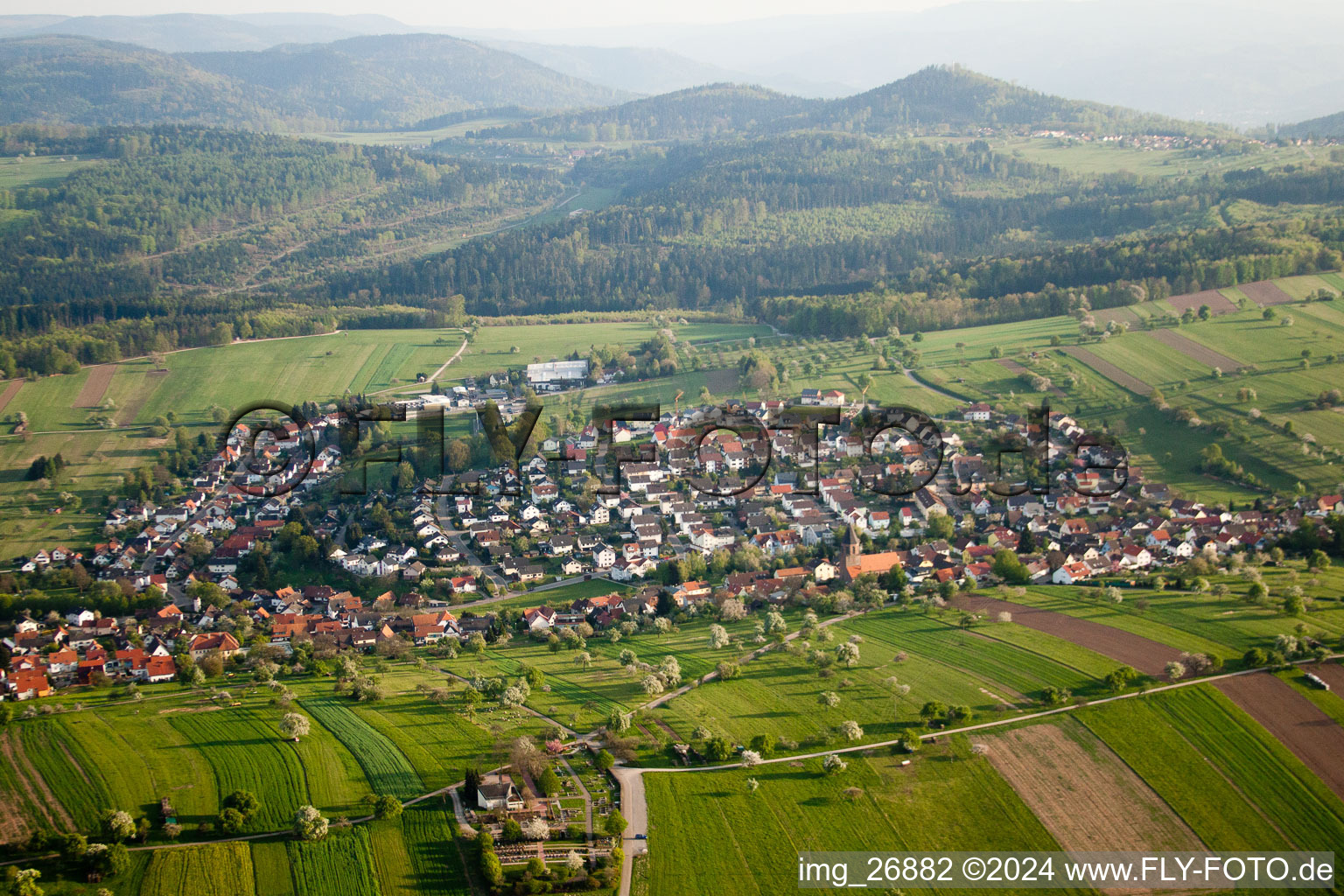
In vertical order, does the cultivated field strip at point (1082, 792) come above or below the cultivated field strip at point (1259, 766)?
below

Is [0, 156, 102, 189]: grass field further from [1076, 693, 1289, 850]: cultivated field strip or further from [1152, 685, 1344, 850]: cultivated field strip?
[1152, 685, 1344, 850]: cultivated field strip

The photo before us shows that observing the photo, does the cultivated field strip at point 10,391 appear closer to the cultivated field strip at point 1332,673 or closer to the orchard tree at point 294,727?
the orchard tree at point 294,727

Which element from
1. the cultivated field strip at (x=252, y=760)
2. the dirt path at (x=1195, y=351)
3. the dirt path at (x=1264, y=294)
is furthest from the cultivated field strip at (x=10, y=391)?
the dirt path at (x=1264, y=294)

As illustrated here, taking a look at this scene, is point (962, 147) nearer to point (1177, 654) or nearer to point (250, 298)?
point (250, 298)

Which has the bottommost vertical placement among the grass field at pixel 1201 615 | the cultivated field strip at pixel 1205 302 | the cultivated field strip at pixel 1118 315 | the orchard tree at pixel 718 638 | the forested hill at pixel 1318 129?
the orchard tree at pixel 718 638

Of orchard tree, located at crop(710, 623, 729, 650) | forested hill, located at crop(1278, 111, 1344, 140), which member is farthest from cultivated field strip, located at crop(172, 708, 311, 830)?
forested hill, located at crop(1278, 111, 1344, 140)

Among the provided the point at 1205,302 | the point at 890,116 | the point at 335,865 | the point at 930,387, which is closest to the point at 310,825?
the point at 335,865
